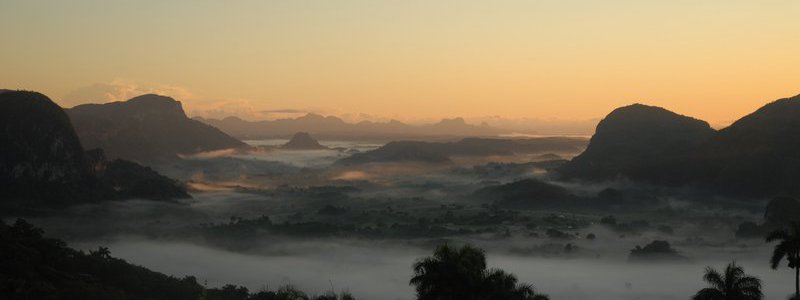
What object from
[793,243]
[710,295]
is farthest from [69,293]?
[793,243]

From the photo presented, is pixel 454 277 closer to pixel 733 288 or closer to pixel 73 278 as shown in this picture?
pixel 733 288

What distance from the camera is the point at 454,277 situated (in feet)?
275

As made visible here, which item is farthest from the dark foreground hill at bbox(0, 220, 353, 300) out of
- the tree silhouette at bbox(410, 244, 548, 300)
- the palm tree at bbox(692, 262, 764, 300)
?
the palm tree at bbox(692, 262, 764, 300)

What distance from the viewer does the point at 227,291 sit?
561ft

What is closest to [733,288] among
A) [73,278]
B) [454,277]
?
[454,277]

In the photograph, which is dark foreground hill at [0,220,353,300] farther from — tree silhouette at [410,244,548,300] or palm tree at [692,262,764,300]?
palm tree at [692,262,764,300]

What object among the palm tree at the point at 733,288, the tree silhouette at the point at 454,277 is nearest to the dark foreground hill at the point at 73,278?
the tree silhouette at the point at 454,277

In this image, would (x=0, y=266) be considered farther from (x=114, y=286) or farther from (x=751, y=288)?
(x=751, y=288)

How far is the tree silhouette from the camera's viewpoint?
8369 cm

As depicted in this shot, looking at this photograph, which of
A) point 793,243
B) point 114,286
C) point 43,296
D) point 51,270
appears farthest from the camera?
point 114,286

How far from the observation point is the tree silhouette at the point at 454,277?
3295 inches

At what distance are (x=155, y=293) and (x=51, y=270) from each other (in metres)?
24.9

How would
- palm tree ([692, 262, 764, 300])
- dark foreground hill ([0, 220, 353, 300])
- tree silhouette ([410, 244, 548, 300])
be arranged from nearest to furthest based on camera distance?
tree silhouette ([410, 244, 548, 300])
palm tree ([692, 262, 764, 300])
dark foreground hill ([0, 220, 353, 300])

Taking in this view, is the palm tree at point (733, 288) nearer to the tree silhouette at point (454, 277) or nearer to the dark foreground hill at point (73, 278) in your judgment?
the tree silhouette at point (454, 277)
